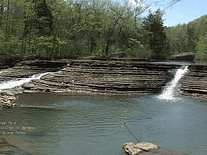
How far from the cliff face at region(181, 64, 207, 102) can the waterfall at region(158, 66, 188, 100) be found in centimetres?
55

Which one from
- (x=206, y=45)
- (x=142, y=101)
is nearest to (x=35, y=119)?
(x=142, y=101)

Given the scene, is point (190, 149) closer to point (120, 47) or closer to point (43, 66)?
point (43, 66)

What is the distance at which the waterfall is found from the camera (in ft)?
48.6

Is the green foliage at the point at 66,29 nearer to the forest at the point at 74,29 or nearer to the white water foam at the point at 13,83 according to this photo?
the forest at the point at 74,29

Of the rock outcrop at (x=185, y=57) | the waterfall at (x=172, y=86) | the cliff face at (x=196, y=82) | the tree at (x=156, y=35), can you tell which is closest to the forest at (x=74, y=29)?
the tree at (x=156, y=35)

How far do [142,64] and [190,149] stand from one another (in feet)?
43.9

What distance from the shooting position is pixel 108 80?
55.3ft

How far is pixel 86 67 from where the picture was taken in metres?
20.2

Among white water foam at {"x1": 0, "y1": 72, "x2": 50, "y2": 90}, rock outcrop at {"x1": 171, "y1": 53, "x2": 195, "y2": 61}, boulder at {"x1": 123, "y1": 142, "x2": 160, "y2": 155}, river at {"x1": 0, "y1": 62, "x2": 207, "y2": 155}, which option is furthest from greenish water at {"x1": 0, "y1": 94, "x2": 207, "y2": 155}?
rock outcrop at {"x1": 171, "y1": 53, "x2": 195, "y2": 61}

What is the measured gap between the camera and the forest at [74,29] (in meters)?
27.7

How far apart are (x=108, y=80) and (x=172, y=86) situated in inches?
210

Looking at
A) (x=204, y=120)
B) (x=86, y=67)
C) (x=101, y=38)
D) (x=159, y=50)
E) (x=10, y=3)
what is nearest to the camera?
(x=204, y=120)

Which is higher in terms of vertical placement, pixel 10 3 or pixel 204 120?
pixel 10 3

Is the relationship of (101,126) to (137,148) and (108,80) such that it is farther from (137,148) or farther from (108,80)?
(108,80)
